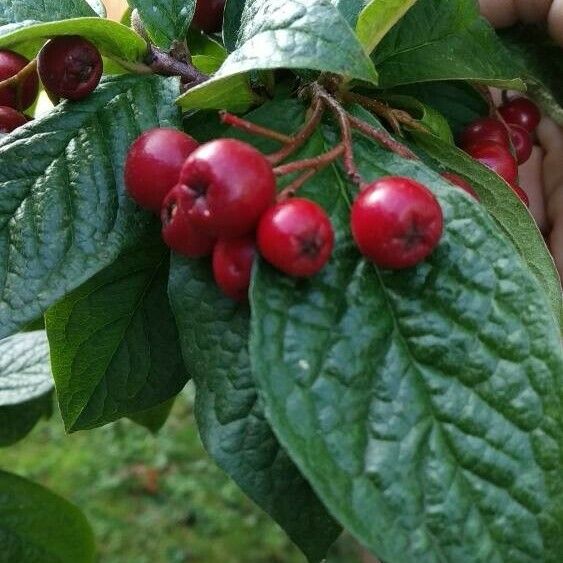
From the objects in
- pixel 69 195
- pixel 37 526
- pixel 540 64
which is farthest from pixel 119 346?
pixel 540 64

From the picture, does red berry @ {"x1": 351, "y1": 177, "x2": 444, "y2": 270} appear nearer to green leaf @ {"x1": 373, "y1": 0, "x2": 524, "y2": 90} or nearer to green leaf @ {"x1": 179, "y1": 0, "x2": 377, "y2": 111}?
green leaf @ {"x1": 179, "y1": 0, "x2": 377, "y2": 111}

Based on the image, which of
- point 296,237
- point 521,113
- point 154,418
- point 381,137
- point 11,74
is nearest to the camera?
point 296,237

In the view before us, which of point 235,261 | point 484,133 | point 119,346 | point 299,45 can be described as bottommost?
point 119,346

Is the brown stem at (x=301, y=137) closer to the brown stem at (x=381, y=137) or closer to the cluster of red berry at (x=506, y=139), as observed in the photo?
the brown stem at (x=381, y=137)

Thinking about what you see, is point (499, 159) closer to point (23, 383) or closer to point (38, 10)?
point (38, 10)

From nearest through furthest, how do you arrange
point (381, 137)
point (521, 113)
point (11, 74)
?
point (381, 137) → point (11, 74) → point (521, 113)

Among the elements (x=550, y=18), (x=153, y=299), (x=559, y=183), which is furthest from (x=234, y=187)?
(x=559, y=183)

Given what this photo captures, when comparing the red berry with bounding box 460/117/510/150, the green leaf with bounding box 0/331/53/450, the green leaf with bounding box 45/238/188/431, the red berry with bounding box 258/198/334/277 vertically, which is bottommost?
the green leaf with bounding box 0/331/53/450

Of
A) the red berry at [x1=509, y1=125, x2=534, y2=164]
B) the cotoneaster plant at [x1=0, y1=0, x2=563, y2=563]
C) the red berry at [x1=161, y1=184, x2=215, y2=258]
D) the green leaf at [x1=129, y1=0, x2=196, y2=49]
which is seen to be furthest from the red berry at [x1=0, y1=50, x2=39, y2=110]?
the red berry at [x1=509, y1=125, x2=534, y2=164]

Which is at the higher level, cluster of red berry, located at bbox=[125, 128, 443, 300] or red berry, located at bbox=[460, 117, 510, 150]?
cluster of red berry, located at bbox=[125, 128, 443, 300]
